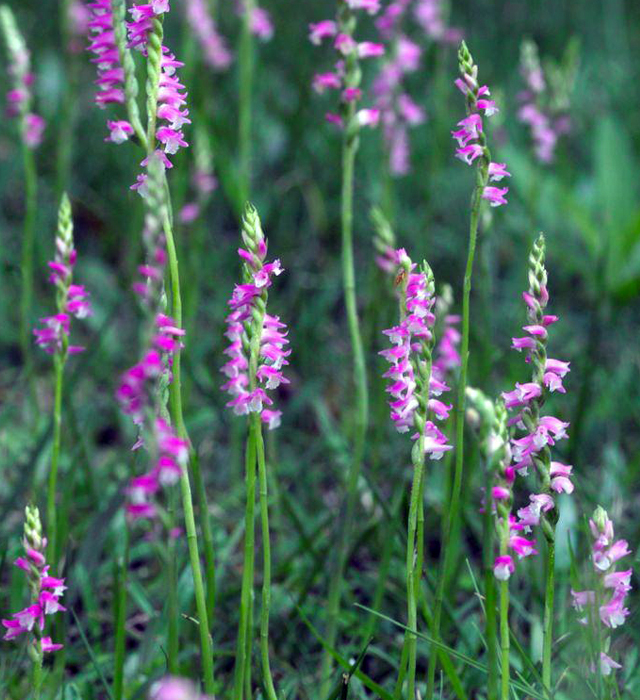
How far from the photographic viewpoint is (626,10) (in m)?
7.92

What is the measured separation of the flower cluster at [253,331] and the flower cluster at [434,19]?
2990 mm

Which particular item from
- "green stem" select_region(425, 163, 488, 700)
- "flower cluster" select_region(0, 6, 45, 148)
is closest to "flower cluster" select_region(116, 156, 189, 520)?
"green stem" select_region(425, 163, 488, 700)

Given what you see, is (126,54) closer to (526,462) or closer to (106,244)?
(526,462)

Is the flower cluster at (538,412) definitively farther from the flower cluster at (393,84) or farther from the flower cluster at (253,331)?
the flower cluster at (393,84)

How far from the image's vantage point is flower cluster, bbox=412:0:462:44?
452 centimetres

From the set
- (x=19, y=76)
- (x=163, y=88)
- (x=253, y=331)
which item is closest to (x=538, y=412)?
(x=253, y=331)

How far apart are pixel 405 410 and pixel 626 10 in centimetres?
696

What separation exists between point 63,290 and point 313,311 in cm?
217

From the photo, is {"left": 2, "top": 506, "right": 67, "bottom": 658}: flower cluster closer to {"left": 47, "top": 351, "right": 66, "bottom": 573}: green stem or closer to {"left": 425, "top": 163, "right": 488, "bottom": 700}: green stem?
{"left": 47, "top": 351, "right": 66, "bottom": 573}: green stem

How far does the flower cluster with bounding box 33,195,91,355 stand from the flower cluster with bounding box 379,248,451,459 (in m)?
0.77

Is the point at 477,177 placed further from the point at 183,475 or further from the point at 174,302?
the point at 183,475

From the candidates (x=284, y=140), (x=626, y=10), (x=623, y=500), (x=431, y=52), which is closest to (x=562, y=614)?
(x=623, y=500)

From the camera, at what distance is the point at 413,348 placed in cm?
185

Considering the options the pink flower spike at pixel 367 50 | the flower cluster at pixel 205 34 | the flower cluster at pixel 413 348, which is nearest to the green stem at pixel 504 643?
the flower cluster at pixel 413 348
